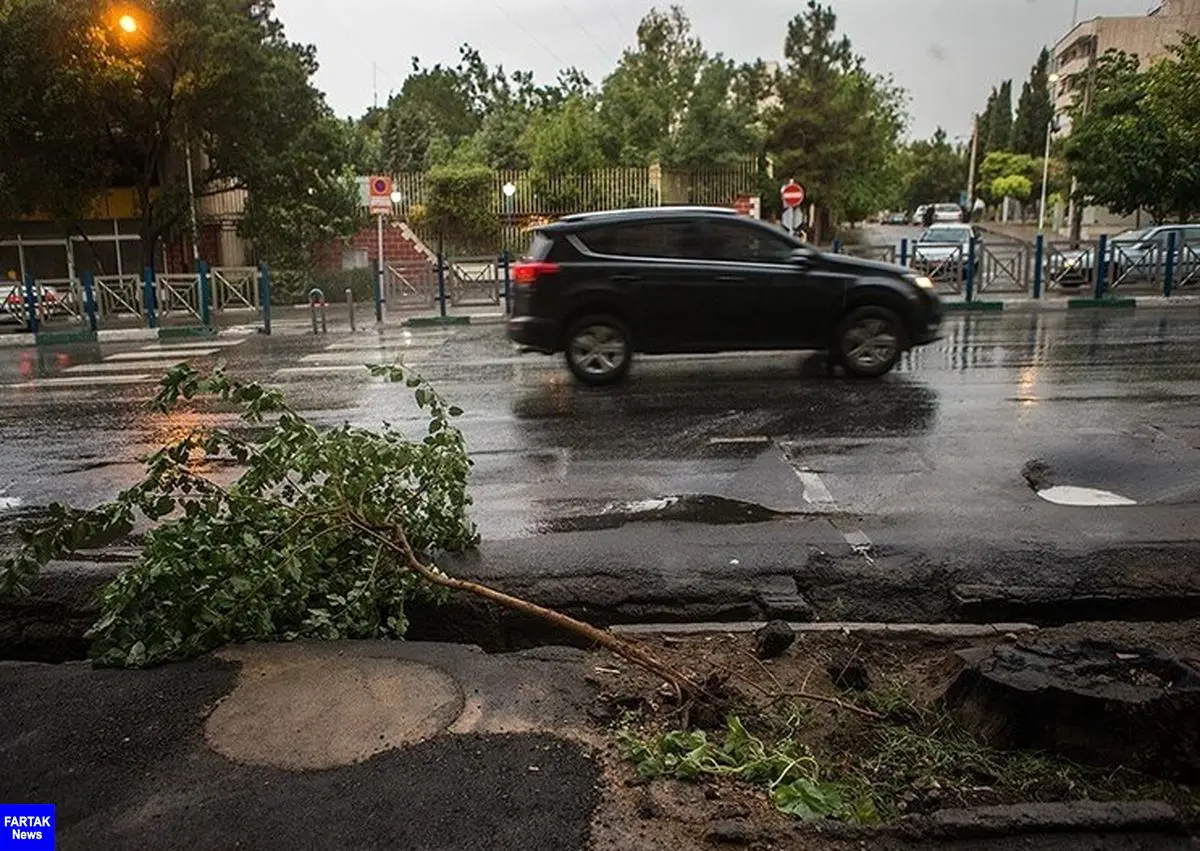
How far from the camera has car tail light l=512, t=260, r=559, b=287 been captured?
38.3 ft

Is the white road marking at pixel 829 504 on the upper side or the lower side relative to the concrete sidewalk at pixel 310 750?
upper

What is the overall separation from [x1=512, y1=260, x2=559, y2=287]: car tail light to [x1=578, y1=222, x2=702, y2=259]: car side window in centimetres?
51

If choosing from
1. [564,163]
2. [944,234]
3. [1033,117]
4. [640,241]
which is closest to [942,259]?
[944,234]

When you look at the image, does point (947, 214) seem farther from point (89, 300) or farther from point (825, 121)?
point (89, 300)

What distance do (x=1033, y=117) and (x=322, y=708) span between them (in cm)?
8700

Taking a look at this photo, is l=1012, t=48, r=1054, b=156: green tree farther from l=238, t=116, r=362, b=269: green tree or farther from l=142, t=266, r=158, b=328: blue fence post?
l=142, t=266, r=158, b=328: blue fence post

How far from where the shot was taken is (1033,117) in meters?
79.7

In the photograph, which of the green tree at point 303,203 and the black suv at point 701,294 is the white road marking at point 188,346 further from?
the black suv at point 701,294

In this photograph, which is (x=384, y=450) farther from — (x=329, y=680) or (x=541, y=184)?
(x=541, y=184)

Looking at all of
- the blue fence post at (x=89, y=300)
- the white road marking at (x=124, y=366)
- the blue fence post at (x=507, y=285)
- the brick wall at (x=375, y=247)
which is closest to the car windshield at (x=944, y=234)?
the blue fence post at (x=507, y=285)

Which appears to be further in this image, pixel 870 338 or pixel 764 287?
pixel 870 338

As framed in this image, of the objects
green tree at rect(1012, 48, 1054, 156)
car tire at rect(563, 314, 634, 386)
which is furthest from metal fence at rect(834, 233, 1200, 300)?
green tree at rect(1012, 48, 1054, 156)

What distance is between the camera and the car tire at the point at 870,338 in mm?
11820

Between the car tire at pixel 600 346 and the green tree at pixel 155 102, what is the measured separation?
16.3 m
